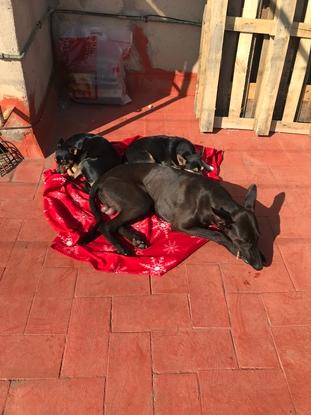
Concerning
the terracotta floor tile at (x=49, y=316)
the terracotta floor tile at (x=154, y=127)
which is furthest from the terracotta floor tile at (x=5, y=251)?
the terracotta floor tile at (x=154, y=127)

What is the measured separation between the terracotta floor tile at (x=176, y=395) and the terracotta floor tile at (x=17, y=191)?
110 inches

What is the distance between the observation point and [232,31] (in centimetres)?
556

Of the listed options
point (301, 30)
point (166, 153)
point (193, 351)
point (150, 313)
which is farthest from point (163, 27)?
point (193, 351)

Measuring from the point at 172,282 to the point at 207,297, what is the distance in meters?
0.36

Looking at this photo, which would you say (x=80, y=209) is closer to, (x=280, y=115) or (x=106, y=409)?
(x=106, y=409)

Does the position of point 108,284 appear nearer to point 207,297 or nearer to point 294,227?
point 207,297

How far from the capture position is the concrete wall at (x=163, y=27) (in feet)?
22.4

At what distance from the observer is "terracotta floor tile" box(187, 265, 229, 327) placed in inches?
129

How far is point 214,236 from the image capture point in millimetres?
3867

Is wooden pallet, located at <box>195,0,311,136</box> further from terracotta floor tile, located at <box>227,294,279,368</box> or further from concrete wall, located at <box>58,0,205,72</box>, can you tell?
terracotta floor tile, located at <box>227,294,279,368</box>

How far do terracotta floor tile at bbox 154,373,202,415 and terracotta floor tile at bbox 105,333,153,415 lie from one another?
0.06 metres

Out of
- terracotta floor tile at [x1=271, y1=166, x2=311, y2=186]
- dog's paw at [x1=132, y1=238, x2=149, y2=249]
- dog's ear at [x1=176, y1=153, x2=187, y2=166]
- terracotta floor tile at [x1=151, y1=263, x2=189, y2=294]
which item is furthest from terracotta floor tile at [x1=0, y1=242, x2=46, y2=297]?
terracotta floor tile at [x1=271, y1=166, x2=311, y2=186]

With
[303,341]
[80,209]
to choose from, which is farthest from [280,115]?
[303,341]

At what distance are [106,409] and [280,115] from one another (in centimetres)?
562
